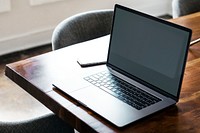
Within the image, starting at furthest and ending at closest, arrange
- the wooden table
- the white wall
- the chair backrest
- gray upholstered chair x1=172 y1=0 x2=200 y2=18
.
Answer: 1. the white wall
2. gray upholstered chair x1=172 y1=0 x2=200 y2=18
3. the chair backrest
4. the wooden table

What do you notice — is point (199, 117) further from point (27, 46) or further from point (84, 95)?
point (27, 46)

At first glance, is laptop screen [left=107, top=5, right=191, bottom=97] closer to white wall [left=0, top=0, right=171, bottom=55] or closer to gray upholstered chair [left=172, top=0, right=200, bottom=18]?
gray upholstered chair [left=172, top=0, right=200, bottom=18]

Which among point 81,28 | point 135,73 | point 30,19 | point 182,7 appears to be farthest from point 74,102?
point 30,19

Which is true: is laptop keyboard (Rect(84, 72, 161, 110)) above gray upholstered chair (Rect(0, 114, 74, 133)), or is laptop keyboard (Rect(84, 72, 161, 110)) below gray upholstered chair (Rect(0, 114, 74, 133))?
above

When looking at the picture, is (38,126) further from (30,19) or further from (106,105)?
(30,19)

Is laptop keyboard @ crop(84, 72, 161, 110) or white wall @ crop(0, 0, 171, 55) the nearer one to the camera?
laptop keyboard @ crop(84, 72, 161, 110)

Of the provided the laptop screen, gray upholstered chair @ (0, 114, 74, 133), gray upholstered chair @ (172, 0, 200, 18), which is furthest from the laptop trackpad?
gray upholstered chair @ (172, 0, 200, 18)

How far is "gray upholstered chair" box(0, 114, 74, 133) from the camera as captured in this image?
128cm

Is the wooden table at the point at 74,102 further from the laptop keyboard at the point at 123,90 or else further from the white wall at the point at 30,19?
the white wall at the point at 30,19

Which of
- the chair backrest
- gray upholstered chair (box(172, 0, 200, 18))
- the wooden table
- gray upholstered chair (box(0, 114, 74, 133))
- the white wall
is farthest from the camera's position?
the white wall

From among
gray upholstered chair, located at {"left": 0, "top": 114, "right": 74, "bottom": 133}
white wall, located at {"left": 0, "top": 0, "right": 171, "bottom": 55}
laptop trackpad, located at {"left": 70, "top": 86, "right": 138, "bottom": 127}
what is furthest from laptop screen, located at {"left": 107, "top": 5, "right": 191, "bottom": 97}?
white wall, located at {"left": 0, "top": 0, "right": 171, "bottom": 55}

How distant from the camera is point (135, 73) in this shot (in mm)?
1273

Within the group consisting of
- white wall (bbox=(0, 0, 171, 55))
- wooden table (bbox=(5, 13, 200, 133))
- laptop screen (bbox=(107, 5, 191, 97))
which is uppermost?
laptop screen (bbox=(107, 5, 191, 97))

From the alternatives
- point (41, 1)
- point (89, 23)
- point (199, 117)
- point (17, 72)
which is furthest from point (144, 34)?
point (41, 1)
